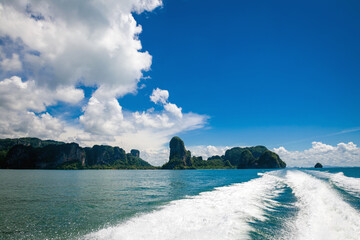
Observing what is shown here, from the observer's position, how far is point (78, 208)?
13.6m

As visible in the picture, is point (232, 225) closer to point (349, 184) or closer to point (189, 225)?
point (189, 225)

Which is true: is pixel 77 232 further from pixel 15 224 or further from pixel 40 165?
pixel 40 165

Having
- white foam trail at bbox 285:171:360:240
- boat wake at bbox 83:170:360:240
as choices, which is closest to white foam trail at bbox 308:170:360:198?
white foam trail at bbox 285:171:360:240

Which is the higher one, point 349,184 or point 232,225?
point 232,225

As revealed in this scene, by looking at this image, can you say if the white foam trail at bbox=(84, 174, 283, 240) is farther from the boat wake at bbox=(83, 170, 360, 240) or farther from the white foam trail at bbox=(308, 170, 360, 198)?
the white foam trail at bbox=(308, 170, 360, 198)

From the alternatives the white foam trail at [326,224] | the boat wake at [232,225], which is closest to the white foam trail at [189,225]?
the boat wake at [232,225]

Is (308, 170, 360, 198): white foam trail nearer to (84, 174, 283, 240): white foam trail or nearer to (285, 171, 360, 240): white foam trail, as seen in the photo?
(285, 171, 360, 240): white foam trail

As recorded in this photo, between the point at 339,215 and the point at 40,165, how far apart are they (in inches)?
9328

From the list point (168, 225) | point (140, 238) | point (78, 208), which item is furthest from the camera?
point (78, 208)

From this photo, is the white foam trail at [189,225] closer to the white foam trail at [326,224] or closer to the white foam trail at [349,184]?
the white foam trail at [326,224]

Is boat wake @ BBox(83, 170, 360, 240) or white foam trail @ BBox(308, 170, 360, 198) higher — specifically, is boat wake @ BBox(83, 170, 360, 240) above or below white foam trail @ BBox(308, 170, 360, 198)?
above

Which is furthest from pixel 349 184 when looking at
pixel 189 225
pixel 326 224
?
pixel 189 225

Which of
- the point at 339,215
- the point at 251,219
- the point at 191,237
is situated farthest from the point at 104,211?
the point at 339,215

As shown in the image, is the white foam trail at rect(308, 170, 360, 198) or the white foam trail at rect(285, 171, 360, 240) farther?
the white foam trail at rect(308, 170, 360, 198)
